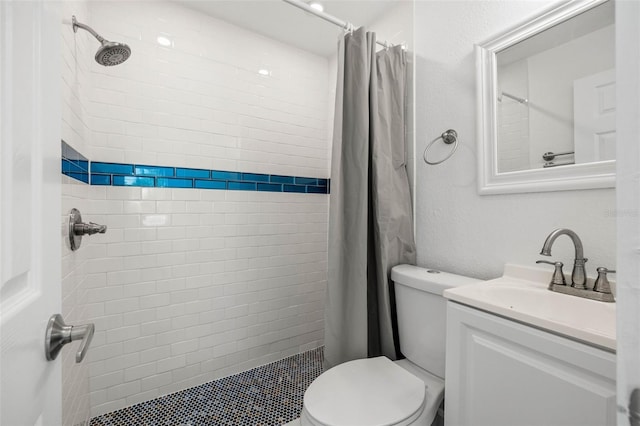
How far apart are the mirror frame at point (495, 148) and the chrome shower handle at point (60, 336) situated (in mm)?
1487

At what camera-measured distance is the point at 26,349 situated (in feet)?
1.25

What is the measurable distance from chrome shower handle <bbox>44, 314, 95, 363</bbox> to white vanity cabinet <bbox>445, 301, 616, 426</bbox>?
0.99 m

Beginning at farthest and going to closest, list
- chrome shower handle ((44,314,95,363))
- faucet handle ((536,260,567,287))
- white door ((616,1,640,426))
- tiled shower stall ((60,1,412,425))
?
tiled shower stall ((60,1,412,425)) < faucet handle ((536,260,567,287)) < chrome shower handle ((44,314,95,363)) < white door ((616,1,640,426))

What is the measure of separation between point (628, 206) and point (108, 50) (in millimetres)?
1578

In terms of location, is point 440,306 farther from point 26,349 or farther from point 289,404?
point 26,349

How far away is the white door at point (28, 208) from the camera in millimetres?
344

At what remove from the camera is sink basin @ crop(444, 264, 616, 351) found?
71 centimetres

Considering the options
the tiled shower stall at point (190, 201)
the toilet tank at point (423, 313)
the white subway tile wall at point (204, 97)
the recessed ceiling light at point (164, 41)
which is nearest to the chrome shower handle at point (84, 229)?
the tiled shower stall at point (190, 201)

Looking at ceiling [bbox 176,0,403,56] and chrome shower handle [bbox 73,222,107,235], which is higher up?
ceiling [bbox 176,0,403,56]

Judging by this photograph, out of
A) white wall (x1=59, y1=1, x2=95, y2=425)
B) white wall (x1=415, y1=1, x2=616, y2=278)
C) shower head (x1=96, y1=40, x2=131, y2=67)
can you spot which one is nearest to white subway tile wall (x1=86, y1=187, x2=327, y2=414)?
white wall (x1=59, y1=1, x2=95, y2=425)

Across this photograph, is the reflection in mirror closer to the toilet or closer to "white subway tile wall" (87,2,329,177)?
the toilet

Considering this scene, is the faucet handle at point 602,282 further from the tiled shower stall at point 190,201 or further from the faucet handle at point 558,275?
the tiled shower stall at point 190,201

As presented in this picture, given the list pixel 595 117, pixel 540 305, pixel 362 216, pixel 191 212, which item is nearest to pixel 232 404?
pixel 191 212

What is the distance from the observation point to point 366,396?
1.09 meters
